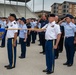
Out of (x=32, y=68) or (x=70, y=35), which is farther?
(x=70, y=35)

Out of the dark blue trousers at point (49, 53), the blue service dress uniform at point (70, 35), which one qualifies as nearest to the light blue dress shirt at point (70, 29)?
the blue service dress uniform at point (70, 35)

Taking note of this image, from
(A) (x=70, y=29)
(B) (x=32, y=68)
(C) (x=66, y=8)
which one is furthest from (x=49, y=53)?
(C) (x=66, y=8)

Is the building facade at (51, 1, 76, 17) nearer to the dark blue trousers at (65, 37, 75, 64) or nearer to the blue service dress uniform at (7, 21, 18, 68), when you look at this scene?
the dark blue trousers at (65, 37, 75, 64)

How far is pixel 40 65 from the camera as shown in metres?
7.40

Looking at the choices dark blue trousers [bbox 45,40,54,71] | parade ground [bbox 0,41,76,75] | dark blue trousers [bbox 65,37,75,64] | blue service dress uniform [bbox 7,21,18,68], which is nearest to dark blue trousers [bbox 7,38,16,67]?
blue service dress uniform [bbox 7,21,18,68]

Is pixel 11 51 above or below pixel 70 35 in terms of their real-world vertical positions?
below

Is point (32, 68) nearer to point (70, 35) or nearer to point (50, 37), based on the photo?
point (50, 37)

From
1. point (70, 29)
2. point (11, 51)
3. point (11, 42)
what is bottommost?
point (11, 51)

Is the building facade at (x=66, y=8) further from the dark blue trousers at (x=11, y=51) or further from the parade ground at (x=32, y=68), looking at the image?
the dark blue trousers at (x=11, y=51)

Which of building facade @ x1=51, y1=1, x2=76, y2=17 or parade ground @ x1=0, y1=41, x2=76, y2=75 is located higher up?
building facade @ x1=51, y1=1, x2=76, y2=17

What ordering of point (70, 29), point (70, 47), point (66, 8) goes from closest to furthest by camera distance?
1. point (70, 29)
2. point (70, 47)
3. point (66, 8)

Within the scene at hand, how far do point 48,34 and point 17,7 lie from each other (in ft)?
128

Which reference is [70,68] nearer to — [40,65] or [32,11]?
[40,65]

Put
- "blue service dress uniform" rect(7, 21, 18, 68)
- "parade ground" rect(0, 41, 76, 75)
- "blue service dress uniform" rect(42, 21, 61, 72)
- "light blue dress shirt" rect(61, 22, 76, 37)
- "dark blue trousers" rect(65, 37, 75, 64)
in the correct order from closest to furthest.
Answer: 1. "blue service dress uniform" rect(42, 21, 61, 72)
2. "parade ground" rect(0, 41, 76, 75)
3. "blue service dress uniform" rect(7, 21, 18, 68)
4. "light blue dress shirt" rect(61, 22, 76, 37)
5. "dark blue trousers" rect(65, 37, 75, 64)
